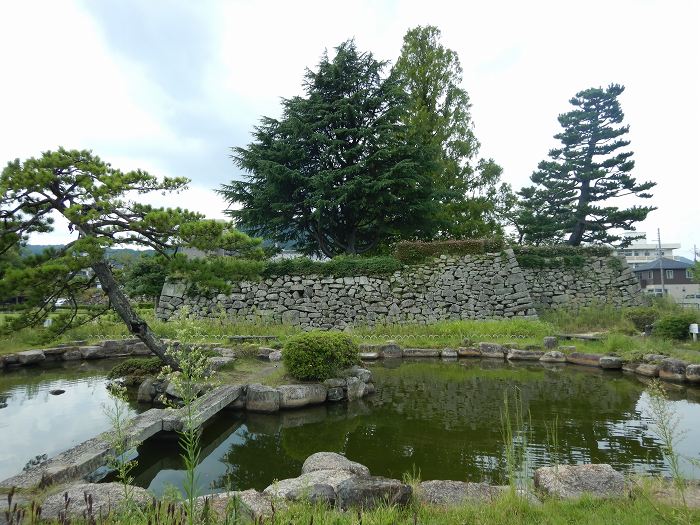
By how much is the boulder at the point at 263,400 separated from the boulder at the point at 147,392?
5.82ft

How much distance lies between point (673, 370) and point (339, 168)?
14341 mm

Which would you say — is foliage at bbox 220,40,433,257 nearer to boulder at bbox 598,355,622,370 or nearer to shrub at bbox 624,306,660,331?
shrub at bbox 624,306,660,331

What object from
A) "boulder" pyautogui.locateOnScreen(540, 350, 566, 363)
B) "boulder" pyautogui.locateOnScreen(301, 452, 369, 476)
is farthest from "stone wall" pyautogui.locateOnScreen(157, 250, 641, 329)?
"boulder" pyautogui.locateOnScreen(301, 452, 369, 476)

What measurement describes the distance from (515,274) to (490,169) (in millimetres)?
7259

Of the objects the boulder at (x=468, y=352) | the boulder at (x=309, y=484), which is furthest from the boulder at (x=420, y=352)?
the boulder at (x=309, y=484)

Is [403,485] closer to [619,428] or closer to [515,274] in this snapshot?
[619,428]

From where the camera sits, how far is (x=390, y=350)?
36.2 feet

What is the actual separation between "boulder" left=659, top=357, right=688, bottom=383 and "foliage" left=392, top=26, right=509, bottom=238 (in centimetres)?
1266

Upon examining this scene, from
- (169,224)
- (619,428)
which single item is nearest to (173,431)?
(169,224)

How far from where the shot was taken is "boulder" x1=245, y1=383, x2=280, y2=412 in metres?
6.50

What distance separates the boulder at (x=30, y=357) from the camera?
10.3 metres

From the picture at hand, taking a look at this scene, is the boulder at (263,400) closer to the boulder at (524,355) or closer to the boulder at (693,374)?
the boulder at (524,355)

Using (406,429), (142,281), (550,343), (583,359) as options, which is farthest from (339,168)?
(406,429)

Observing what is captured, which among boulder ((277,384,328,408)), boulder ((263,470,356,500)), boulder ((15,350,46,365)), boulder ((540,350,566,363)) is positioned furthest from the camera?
boulder ((15,350,46,365))
